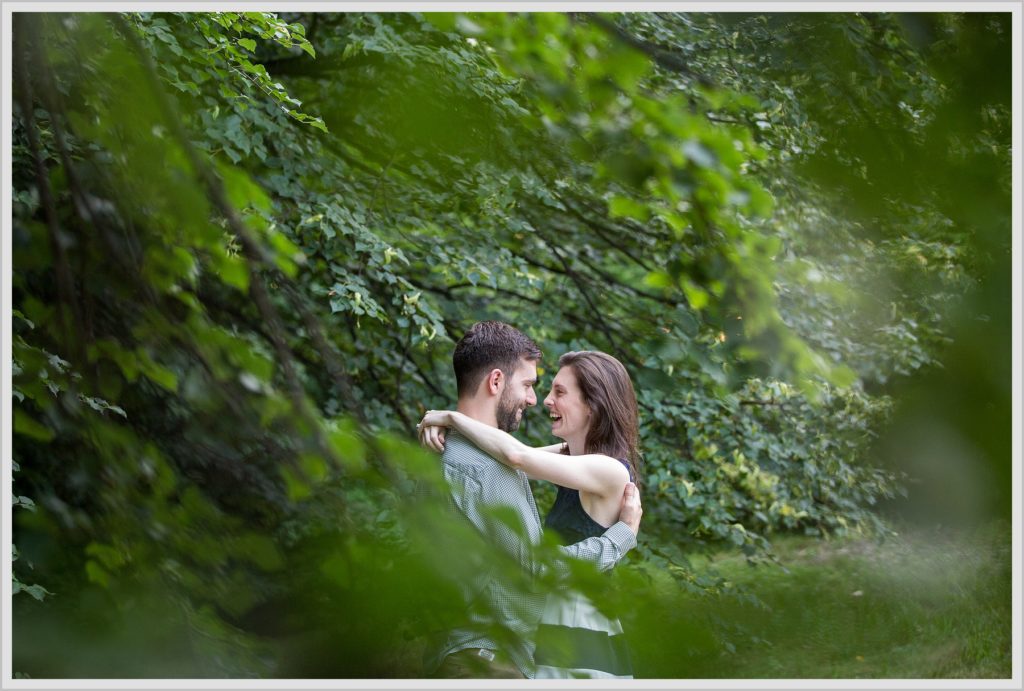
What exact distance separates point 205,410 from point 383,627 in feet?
1.34

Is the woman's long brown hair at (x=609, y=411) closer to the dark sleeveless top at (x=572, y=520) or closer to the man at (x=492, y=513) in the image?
the dark sleeveless top at (x=572, y=520)

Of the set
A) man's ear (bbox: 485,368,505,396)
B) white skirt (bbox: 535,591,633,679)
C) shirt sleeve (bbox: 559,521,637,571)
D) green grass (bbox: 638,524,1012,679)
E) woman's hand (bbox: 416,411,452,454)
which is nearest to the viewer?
white skirt (bbox: 535,591,633,679)

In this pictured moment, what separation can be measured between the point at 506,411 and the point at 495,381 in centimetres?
9

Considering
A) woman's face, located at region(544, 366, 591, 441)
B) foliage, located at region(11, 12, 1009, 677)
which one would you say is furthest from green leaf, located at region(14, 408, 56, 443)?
woman's face, located at region(544, 366, 591, 441)

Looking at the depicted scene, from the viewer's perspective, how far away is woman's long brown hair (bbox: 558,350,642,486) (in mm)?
2752

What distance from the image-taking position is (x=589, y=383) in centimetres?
281

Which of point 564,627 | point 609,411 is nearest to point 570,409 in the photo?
point 609,411

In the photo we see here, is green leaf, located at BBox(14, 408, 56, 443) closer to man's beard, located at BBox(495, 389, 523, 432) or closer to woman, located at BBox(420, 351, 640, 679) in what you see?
woman, located at BBox(420, 351, 640, 679)

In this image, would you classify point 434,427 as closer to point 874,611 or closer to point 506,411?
point 506,411

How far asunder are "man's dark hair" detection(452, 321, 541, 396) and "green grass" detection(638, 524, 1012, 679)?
9.91ft

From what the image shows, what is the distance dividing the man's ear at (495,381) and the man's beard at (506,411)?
0.07ft

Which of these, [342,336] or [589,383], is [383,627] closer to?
[589,383]

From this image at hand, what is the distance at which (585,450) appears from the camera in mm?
2793

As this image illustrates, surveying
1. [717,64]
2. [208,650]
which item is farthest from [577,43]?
[717,64]
